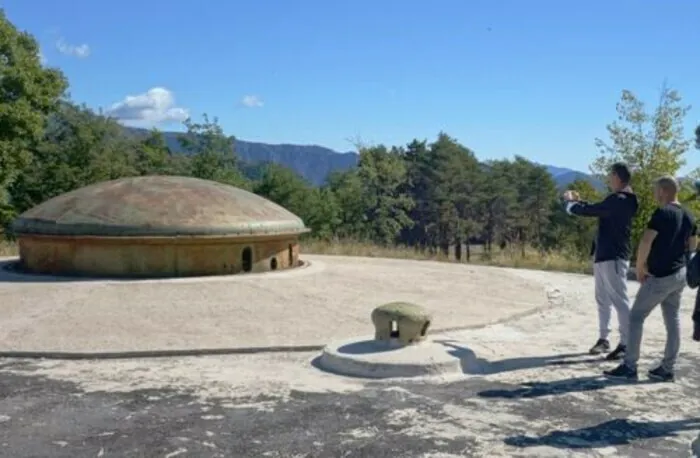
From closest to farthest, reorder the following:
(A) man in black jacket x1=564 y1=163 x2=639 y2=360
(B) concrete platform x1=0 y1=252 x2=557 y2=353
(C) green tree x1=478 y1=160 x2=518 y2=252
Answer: (A) man in black jacket x1=564 y1=163 x2=639 y2=360, (B) concrete platform x1=0 y1=252 x2=557 y2=353, (C) green tree x1=478 y1=160 x2=518 y2=252

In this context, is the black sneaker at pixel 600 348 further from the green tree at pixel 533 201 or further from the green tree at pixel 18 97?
the green tree at pixel 533 201

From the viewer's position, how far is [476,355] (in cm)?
700

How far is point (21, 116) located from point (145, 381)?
24.7 metres

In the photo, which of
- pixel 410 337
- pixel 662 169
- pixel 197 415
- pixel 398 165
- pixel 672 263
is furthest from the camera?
pixel 398 165

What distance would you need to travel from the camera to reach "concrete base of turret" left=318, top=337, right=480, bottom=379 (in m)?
6.35

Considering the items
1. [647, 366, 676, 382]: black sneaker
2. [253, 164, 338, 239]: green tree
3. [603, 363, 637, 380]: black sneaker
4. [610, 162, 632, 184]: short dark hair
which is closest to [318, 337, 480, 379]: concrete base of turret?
[603, 363, 637, 380]: black sneaker

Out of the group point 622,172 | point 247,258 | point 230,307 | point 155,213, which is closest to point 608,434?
point 622,172

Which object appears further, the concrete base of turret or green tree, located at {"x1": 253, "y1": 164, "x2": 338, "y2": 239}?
green tree, located at {"x1": 253, "y1": 164, "x2": 338, "y2": 239}

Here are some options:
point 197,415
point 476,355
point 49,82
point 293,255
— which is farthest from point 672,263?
point 49,82

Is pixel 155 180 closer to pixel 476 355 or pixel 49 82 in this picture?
pixel 476 355

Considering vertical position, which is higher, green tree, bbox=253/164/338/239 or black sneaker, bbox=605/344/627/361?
green tree, bbox=253/164/338/239

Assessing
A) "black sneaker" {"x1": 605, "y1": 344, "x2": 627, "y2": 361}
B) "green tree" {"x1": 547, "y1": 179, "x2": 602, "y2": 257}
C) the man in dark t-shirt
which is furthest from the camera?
"green tree" {"x1": 547, "y1": 179, "x2": 602, "y2": 257}

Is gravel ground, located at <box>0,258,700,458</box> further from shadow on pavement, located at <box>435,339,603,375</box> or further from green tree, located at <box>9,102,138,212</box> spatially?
green tree, located at <box>9,102,138,212</box>

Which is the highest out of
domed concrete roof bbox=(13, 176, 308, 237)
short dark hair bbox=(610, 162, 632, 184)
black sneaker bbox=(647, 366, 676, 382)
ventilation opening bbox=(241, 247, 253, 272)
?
short dark hair bbox=(610, 162, 632, 184)
